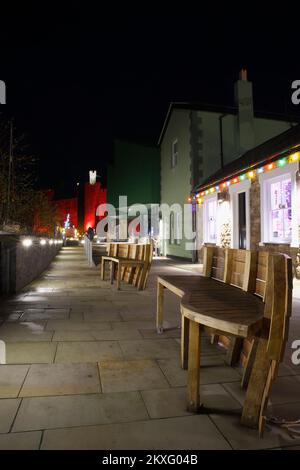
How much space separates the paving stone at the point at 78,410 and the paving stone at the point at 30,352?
87 centimetres

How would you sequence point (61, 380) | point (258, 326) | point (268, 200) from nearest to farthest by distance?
point (258, 326) < point (61, 380) < point (268, 200)

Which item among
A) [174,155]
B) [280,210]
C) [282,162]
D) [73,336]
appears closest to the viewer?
[73,336]

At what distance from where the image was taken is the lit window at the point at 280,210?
30.0 feet

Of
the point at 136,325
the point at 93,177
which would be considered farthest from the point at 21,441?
the point at 93,177

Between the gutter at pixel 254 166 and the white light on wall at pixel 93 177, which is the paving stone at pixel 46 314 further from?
the white light on wall at pixel 93 177

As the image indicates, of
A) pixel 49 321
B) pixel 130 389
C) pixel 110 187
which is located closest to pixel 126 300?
pixel 49 321

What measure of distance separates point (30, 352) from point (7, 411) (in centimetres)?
128

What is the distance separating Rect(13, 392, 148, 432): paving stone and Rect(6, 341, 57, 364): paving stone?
0.87m

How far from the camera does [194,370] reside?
253 cm

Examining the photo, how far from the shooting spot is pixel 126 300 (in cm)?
684

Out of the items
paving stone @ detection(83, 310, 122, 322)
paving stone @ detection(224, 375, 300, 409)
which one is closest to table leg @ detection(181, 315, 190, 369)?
paving stone @ detection(224, 375, 300, 409)

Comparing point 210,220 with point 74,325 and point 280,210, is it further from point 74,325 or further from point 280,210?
point 74,325

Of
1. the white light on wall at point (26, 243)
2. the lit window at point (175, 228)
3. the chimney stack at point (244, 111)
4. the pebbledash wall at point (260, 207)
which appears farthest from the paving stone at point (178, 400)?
A: the chimney stack at point (244, 111)
